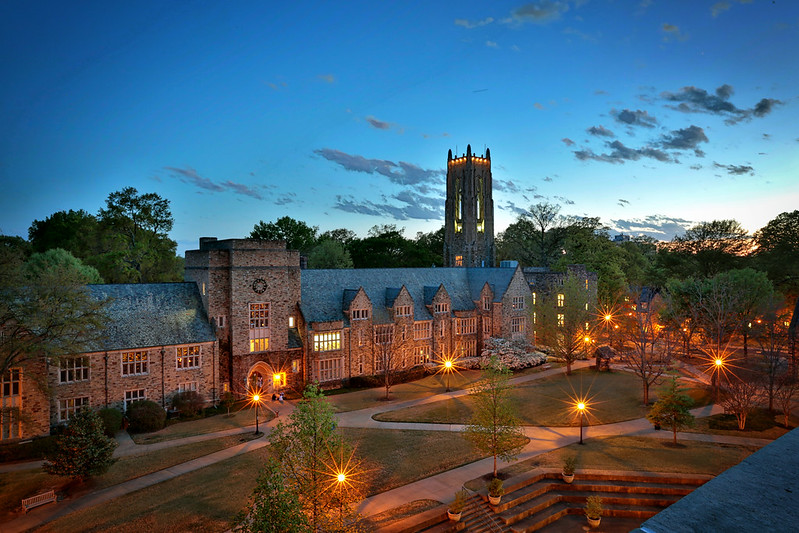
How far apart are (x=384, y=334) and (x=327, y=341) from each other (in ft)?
A: 22.7

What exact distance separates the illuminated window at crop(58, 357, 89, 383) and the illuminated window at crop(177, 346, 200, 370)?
640 centimetres

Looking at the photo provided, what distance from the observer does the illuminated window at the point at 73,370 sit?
107 ft

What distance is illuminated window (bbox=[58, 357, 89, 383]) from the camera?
107ft

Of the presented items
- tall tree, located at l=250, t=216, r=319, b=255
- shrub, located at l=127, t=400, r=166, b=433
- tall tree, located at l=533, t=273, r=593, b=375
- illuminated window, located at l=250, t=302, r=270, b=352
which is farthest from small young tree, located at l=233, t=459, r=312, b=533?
tall tree, located at l=250, t=216, r=319, b=255

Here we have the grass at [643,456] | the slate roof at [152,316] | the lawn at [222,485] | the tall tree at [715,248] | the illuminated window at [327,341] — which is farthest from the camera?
the tall tree at [715,248]

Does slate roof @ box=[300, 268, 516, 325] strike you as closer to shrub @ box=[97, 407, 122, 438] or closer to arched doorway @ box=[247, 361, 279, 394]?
arched doorway @ box=[247, 361, 279, 394]

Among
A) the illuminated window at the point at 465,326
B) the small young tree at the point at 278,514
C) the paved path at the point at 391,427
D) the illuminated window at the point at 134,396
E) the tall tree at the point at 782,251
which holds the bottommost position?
the paved path at the point at 391,427

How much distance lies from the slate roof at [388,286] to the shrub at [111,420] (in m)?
17.2

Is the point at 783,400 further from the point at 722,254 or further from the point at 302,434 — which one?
the point at 722,254

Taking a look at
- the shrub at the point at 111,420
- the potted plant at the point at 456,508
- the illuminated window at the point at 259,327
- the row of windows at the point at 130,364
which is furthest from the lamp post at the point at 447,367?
the shrub at the point at 111,420

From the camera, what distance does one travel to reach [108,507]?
22.3 metres

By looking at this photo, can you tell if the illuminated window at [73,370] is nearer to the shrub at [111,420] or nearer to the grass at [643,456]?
the shrub at [111,420]

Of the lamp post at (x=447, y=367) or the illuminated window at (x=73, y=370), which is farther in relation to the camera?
the lamp post at (x=447, y=367)

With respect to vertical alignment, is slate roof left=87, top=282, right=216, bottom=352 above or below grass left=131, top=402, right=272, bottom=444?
above
